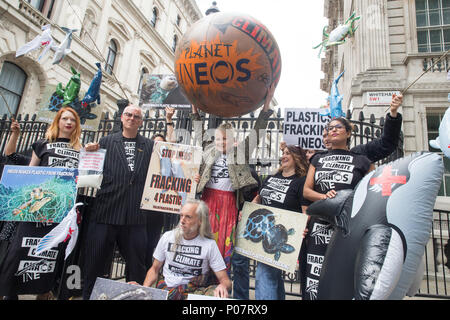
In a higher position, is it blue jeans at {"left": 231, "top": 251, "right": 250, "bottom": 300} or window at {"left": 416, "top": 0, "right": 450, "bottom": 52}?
window at {"left": 416, "top": 0, "right": 450, "bottom": 52}

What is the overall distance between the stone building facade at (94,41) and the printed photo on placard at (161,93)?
5.98ft

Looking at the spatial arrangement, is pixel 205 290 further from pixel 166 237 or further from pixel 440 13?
pixel 440 13

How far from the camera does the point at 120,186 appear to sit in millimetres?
2580

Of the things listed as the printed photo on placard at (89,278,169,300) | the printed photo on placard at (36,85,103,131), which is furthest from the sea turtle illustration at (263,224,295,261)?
the printed photo on placard at (36,85,103,131)

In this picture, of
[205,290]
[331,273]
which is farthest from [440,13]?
[205,290]

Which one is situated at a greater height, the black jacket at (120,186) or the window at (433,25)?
the window at (433,25)

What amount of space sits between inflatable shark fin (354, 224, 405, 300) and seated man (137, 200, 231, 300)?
0.97 meters

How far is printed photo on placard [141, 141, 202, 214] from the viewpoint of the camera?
2.57 metres

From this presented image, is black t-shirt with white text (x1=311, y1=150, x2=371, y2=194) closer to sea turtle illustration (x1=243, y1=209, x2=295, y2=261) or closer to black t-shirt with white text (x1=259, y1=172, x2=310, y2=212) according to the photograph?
black t-shirt with white text (x1=259, y1=172, x2=310, y2=212)

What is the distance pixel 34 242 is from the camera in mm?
2531

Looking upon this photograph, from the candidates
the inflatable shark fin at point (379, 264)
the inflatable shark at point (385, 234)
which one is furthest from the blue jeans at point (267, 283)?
the inflatable shark fin at point (379, 264)

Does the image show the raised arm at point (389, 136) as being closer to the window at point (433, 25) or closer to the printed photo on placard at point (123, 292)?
the printed photo on placard at point (123, 292)

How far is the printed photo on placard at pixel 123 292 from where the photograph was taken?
1.83 metres

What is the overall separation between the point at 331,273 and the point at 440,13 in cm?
1077
